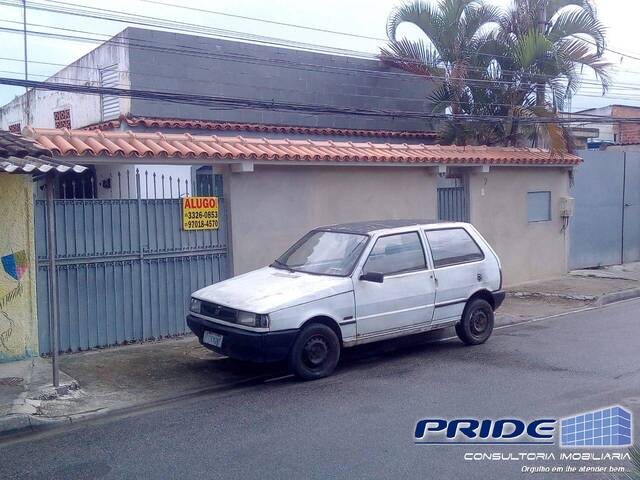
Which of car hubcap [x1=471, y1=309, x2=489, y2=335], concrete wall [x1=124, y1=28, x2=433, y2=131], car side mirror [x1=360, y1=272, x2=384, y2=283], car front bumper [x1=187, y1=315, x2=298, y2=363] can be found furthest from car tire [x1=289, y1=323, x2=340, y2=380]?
concrete wall [x1=124, y1=28, x2=433, y2=131]

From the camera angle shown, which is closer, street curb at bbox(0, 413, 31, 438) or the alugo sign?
street curb at bbox(0, 413, 31, 438)

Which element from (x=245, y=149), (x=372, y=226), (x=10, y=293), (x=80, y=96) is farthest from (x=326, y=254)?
(x=80, y=96)

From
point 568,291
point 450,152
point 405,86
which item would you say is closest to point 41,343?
point 450,152

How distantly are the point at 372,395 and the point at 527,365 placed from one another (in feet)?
7.27

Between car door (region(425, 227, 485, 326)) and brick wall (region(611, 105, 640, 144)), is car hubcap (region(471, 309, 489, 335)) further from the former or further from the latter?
brick wall (region(611, 105, 640, 144))

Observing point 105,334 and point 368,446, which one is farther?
point 105,334

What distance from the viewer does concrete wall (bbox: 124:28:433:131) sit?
16141 millimetres

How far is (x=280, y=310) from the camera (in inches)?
308

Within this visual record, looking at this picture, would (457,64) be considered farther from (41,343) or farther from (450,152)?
(41,343)

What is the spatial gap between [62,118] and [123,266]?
10141 millimetres

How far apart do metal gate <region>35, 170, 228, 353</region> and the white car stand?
5.46ft

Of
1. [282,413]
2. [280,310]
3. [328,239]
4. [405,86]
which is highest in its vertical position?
[405,86]

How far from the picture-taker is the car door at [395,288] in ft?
28.2

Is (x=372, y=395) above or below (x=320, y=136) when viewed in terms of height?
below
